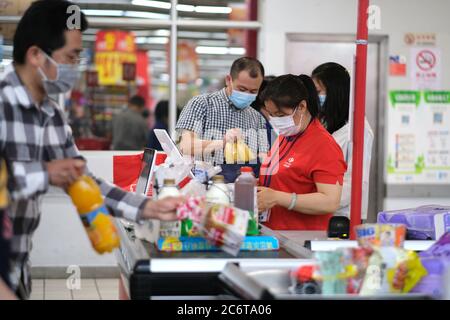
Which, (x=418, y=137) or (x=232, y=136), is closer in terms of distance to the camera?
(x=232, y=136)

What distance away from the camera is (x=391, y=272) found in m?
2.47

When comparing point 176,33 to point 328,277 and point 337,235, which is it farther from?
point 328,277

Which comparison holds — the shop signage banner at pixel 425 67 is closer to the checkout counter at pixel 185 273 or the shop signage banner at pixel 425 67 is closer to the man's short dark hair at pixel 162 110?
the man's short dark hair at pixel 162 110

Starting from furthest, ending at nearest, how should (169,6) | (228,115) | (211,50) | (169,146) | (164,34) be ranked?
(211,50), (164,34), (169,6), (228,115), (169,146)

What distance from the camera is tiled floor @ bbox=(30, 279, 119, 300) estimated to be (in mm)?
6473

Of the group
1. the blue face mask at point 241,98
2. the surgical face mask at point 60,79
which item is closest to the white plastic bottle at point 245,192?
the surgical face mask at point 60,79

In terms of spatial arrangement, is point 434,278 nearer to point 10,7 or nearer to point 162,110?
point 162,110

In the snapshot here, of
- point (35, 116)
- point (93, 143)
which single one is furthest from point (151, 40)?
point (35, 116)

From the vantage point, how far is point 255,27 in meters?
7.50

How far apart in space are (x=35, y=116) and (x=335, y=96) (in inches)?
91.0
